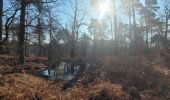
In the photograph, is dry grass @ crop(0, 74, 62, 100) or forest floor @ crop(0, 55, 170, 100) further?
forest floor @ crop(0, 55, 170, 100)

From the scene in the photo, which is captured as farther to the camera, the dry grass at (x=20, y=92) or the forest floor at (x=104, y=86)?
the forest floor at (x=104, y=86)

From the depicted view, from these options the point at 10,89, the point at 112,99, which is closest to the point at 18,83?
the point at 10,89

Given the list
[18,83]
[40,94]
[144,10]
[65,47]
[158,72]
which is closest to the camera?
[65,47]

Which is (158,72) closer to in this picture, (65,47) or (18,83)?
(18,83)

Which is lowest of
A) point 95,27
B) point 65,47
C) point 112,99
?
point 112,99

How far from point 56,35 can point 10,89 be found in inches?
170

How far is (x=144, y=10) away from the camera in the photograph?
58844mm

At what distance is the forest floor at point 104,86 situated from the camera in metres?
12.3

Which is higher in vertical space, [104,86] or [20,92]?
[20,92]

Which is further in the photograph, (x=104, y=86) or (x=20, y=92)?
(x=104, y=86)

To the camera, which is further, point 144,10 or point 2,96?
point 144,10

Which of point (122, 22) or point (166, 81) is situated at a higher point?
point (122, 22)

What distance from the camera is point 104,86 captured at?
48.6 feet

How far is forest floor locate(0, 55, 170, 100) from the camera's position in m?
12.3
